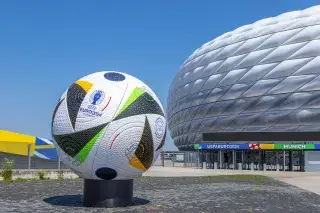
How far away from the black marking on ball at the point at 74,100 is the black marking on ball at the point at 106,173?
1269 millimetres

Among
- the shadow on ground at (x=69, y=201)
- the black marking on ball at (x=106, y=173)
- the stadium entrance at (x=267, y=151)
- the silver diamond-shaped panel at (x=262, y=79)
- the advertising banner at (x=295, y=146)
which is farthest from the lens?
the silver diamond-shaped panel at (x=262, y=79)

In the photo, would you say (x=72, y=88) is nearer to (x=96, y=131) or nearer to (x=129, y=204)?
(x=96, y=131)

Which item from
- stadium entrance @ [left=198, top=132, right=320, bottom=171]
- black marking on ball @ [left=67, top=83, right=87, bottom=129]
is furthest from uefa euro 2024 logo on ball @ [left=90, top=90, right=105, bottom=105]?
stadium entrance @ [left=198, top=132, right=320, bottom=171]

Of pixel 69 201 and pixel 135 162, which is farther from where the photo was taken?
pixel 69 201

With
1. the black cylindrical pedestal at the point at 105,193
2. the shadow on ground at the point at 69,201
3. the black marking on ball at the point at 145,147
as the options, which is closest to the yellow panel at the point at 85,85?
the black marking on ball at the point at 145,147

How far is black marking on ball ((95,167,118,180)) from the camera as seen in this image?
1079cm

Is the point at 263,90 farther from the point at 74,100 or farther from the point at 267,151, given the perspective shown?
the point at 74,100

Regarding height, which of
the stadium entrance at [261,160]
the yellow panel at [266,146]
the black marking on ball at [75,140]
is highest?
the black marking on ball at [75,140]

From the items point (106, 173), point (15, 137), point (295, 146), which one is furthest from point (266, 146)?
point (106, 173)

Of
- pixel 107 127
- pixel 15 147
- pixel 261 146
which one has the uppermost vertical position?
pixel 107 127

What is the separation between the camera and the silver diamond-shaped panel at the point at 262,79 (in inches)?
1911

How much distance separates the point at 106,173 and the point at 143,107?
1.82 meters

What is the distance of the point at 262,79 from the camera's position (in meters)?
50.6

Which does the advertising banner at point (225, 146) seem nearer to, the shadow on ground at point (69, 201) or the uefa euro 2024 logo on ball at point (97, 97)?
the shadow on ground at point (69, 201)
